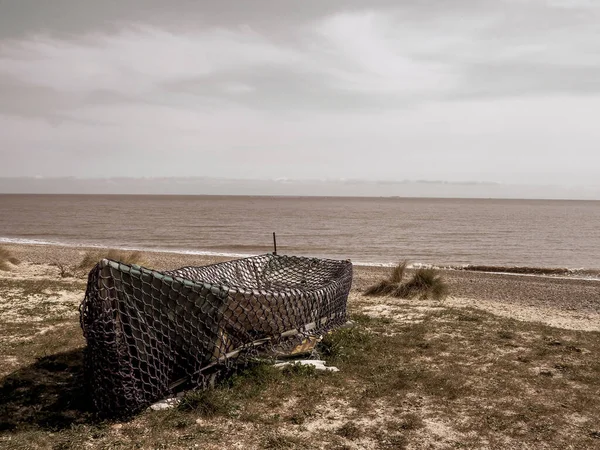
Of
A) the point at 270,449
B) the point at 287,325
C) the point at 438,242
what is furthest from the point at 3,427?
the point at 438,242

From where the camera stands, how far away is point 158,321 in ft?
17.5

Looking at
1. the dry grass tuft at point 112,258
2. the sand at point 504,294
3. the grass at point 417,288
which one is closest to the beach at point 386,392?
the sand at point 504,294

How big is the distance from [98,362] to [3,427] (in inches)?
37.7

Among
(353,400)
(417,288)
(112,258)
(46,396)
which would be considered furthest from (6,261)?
(353,400)

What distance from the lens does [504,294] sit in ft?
49.7

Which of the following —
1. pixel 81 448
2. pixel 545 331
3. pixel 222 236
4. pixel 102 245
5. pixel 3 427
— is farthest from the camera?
pixel 222 236

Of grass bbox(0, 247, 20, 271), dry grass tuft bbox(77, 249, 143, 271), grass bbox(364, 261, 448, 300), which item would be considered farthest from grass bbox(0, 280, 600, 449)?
grass bbox(0, 247, 20, 271)

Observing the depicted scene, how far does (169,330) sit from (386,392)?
251 cm

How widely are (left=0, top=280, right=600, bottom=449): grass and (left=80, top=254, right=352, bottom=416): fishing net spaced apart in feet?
0.83

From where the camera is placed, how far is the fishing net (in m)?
4.98

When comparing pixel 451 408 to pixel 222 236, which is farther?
pixel 222 236

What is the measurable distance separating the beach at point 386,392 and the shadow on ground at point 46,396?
0.02 m

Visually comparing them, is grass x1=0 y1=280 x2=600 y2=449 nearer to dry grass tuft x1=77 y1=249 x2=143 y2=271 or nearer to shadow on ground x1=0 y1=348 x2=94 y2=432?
shadow on ground x1=0 y1=348 x2=94 y2=432

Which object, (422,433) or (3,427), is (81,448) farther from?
(422,433)
